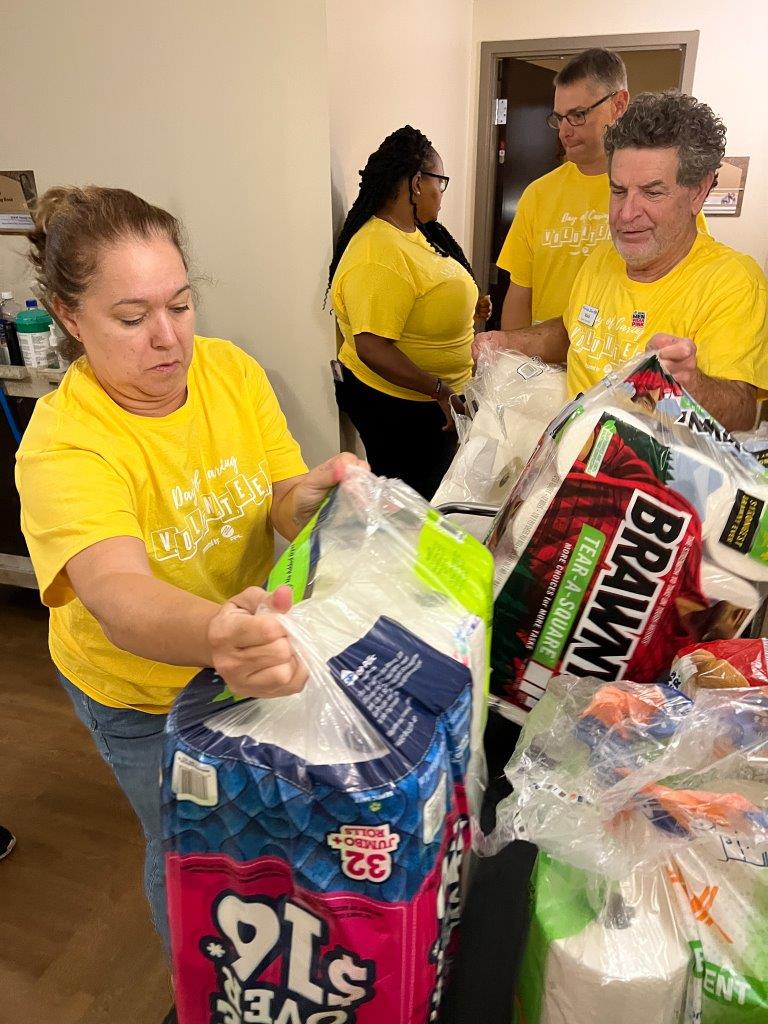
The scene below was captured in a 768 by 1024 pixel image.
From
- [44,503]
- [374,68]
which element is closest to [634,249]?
[44,503]

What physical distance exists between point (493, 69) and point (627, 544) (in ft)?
13.1

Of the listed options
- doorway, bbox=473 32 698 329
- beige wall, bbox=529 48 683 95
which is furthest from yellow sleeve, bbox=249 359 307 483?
beige wall, bbox=529 48 683 95

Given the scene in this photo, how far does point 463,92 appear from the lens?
3.96 m

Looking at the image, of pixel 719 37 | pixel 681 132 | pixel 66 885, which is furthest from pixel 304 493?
pixel 719 37

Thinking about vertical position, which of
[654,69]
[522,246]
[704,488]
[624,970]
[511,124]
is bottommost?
[624,970]

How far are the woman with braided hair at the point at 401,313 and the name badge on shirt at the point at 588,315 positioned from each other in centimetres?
90

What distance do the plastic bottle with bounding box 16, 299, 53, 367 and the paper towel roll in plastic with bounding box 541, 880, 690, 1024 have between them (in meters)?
2.52

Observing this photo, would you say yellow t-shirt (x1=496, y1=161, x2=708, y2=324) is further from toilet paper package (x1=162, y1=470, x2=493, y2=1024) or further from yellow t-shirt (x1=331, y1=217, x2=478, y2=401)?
toilet paper package (x1=162, y1=470, x2=493, y2=1024)

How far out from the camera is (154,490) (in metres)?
0.97

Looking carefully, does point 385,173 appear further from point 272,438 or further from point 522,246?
point 272,438

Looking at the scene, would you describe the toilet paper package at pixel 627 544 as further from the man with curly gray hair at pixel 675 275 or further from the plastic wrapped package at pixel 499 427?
the man with curly gray hair at pixel 675 275

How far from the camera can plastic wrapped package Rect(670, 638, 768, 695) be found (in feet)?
2.28

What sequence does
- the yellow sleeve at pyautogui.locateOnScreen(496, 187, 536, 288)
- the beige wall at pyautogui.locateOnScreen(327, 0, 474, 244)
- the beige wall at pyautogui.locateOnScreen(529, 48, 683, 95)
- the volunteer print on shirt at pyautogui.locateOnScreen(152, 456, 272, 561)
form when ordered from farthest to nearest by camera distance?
the beige wall at pyautogui.locateOnScreen(529, 48, 683, 95)
the beige wall at pyautogui.locateOnScreen(327, 0, 474, 244)
the yellow sleeve at pyautogui.locateOnScreen(496, 187, 536, 288)
the volunteer print on shirt at pyautogui.locateOnScreen(152, 456, 272, 561)

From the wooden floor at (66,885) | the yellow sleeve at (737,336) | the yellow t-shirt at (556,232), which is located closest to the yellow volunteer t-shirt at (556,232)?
the yellow t-shirt at (556,232)
